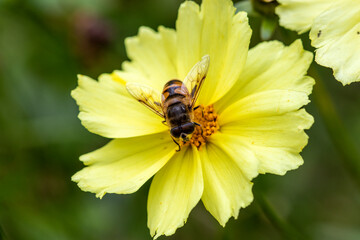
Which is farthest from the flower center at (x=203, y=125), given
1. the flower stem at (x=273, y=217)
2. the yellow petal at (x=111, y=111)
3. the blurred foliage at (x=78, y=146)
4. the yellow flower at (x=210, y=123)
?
the blurred foliage at (x=78, y=146)

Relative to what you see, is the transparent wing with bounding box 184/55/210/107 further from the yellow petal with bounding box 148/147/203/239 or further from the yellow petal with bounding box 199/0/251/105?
the yellow petal with bounding box 148/147/203/239

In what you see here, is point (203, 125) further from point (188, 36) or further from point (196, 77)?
point (188, 36)

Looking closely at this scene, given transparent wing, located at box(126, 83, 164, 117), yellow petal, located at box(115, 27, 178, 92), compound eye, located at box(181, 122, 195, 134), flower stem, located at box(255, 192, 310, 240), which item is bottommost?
flower stem, located at box(255, 192, 310, 240)

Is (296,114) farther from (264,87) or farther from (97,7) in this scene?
(97,7)

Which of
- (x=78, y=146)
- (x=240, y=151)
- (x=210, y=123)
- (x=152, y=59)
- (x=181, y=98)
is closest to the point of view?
(x=240, y=151)

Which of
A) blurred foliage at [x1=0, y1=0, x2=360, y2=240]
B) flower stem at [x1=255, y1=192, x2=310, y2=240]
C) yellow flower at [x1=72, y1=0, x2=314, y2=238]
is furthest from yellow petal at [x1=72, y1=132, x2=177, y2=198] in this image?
blurred foliage at [x1=0, y1=0, x2=360, y2=240]

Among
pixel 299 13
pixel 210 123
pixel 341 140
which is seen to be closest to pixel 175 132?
pixel 210 123

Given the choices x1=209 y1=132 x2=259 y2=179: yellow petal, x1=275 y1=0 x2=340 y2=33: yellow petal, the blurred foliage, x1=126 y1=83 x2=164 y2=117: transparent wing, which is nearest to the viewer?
x1=209 y1=132 x2=259 y2=179: yellow petal
